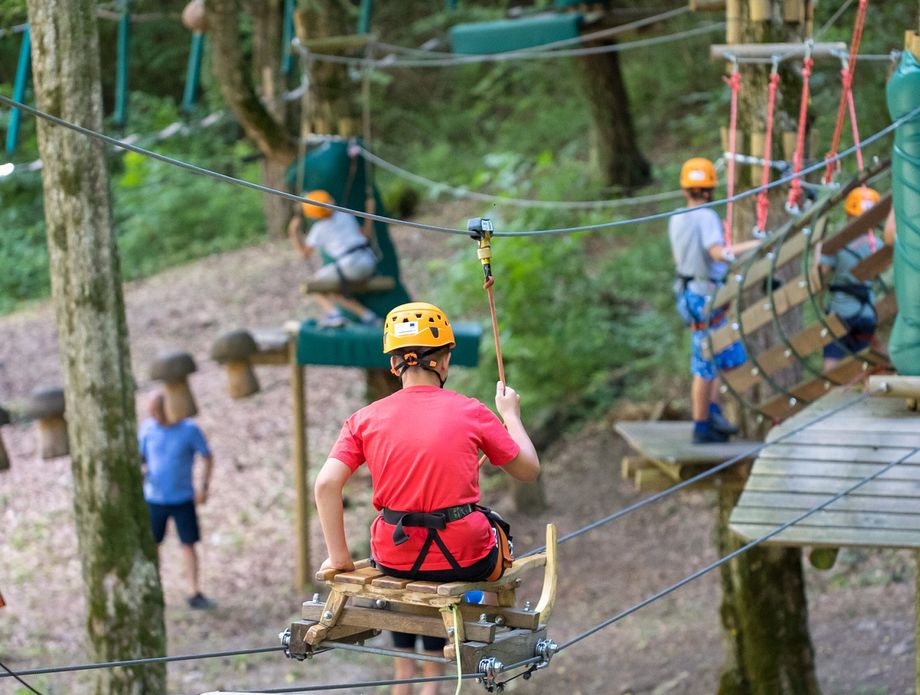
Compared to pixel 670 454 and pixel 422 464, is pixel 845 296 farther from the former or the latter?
pixel 422 464

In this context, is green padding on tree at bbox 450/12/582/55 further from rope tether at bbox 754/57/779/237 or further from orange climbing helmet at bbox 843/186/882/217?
rope tether at bbox 754/57/779/237

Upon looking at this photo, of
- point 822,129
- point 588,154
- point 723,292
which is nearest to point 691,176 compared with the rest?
point 723,292

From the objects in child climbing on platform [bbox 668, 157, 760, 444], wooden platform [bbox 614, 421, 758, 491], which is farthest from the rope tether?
wooden platform [bbox 614, 421, 758, 491]

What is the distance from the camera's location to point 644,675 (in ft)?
28.9

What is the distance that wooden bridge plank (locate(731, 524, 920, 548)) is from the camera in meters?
5.28

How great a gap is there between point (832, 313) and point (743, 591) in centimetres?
194

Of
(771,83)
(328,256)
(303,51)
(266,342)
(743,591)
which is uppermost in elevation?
(303,51)

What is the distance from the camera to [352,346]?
1020 cm

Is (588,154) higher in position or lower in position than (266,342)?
higher

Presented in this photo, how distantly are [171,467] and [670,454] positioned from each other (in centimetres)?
417

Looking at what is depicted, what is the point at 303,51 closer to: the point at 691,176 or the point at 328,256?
the point at 328,256

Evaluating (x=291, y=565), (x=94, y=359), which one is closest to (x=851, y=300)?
(x=94, y=359)

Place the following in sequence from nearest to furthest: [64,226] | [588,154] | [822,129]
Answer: [64,226] < [822,129] < [588,154]

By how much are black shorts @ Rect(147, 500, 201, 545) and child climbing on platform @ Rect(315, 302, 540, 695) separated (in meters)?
5.90
